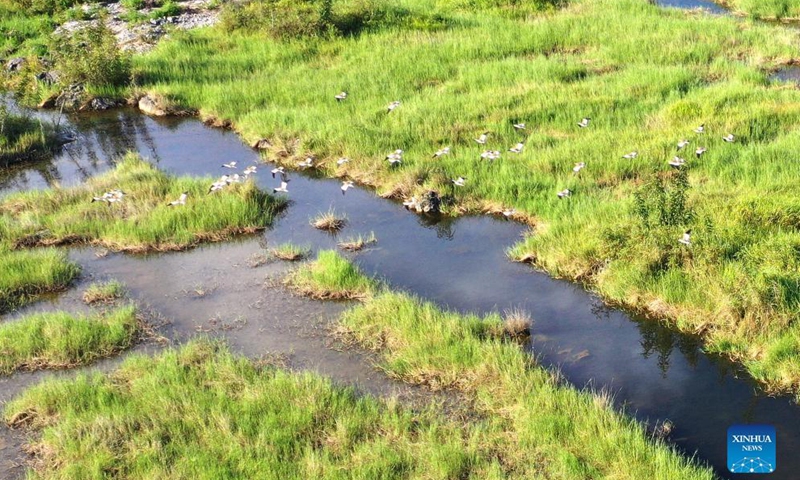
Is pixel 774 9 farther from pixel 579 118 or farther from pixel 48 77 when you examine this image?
pixel 48 77

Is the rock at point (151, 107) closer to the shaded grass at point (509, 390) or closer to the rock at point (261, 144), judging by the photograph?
the rock at point (261, 144)

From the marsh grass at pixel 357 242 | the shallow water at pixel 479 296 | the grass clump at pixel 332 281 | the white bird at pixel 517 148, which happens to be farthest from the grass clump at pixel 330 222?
the white bird at pixel 517 148

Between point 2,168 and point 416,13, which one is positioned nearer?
point 2,168

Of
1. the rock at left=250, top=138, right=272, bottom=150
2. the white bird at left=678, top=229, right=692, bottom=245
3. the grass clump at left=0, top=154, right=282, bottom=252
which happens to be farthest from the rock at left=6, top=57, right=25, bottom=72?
the white bird at left=678, top=229, right=692, bottom=245

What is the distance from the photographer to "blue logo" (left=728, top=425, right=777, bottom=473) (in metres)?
8.12

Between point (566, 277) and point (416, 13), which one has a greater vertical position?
point (416, 13)

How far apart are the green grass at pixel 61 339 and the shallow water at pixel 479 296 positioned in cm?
77

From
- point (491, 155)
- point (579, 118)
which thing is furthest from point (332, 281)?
point (579, 118)

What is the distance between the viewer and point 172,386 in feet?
31.0

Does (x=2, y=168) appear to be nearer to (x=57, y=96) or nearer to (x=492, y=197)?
(x=57, y=96)

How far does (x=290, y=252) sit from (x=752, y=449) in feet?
23.4

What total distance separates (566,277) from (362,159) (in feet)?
18.0

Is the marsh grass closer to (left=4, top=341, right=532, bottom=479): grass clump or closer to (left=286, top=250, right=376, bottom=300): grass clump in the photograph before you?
(left=286, top=250, right=376, bottom=300): grass clump

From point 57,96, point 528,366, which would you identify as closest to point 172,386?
point 528,366
